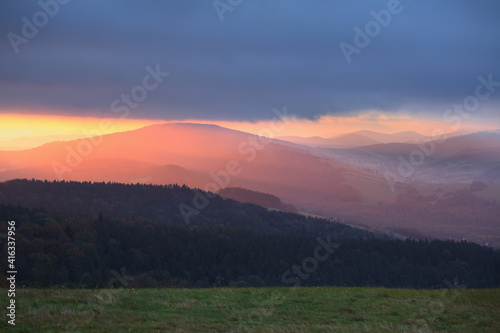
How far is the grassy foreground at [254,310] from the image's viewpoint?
712 inches

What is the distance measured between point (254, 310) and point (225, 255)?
349ft

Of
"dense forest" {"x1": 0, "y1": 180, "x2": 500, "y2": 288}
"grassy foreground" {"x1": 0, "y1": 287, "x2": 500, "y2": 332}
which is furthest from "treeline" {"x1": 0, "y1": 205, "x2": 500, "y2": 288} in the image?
"grassy foreground" {"x1": 0, "y1": 287, "x2": 500, "y2": 332}

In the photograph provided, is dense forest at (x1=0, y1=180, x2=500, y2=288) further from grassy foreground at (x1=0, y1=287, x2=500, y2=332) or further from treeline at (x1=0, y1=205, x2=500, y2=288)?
grassy foreground at (x1=0, y1=287, x2=500, y2=332)

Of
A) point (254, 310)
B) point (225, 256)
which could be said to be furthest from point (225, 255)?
point (254, 310)

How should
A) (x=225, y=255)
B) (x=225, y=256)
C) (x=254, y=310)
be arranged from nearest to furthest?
(x=254, y=310)
(x=225, y=256)
(x=225, y=255)

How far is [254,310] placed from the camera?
70.4 ft

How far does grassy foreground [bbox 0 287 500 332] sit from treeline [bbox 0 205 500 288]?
6952 centimetres

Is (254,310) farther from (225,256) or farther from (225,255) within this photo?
(225,255)

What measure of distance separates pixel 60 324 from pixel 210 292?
29.5 feet

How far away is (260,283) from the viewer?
299 feet

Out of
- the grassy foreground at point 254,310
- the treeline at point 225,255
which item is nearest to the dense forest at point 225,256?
the treeline at point 225,255

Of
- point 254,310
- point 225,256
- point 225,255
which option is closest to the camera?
point 254,310

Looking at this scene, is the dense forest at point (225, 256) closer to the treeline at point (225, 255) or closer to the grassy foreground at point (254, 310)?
the treeline at point (225, 255)

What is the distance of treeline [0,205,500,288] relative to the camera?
10138 centimetres
